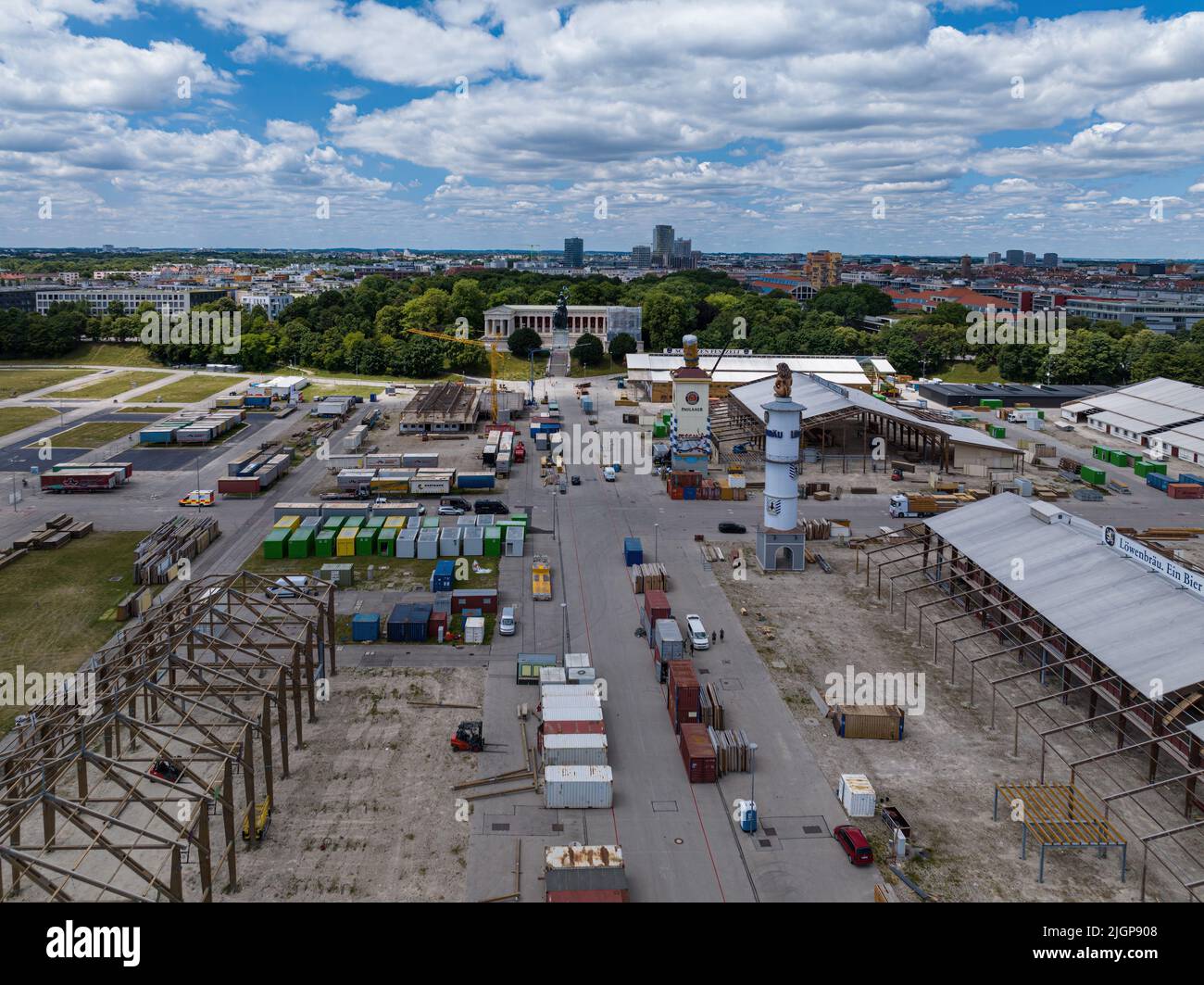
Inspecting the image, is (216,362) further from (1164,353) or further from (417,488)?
(1164,353)

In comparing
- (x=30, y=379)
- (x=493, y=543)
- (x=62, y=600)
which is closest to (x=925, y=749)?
(x=493, y=543)

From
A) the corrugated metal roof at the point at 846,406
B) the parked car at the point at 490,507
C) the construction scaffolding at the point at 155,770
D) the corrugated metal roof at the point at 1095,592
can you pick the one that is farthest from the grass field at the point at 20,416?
the corrugated metal roof at the point at 1095,592

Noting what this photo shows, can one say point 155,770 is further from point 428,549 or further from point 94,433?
point 94,433

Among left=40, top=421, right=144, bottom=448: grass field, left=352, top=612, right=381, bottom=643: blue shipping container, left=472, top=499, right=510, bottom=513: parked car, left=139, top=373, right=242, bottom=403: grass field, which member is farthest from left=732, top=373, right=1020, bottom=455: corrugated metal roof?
left=139, top=373, right=242, bottom=403: grass field

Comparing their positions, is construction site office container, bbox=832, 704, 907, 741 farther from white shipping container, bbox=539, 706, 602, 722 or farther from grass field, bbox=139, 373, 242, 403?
grass field, bbox=139, 373, 242, 403

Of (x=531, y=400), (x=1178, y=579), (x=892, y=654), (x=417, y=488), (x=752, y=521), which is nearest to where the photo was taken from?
(x=1178, y=579)

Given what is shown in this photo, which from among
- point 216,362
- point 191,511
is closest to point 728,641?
point 191,511

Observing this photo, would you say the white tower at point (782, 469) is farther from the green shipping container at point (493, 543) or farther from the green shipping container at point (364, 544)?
the green shipping container at point (364, 544)
